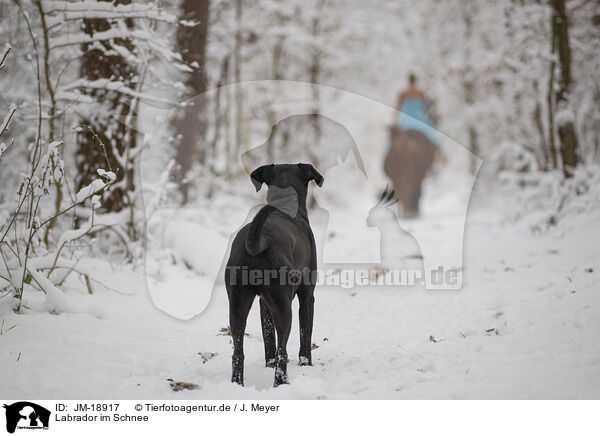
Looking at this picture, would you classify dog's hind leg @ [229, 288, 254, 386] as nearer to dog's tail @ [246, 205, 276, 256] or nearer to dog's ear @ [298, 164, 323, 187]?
dog's tail @ [246, 205, 276, 256]

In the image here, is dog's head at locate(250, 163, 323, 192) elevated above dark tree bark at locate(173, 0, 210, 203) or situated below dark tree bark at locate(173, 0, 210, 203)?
below

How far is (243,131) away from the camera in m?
14.9

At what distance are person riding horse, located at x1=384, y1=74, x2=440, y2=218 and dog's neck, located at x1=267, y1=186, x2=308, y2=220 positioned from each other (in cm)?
983

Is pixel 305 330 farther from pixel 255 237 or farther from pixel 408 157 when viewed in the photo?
pixel 408 157

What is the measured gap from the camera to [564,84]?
7562mm

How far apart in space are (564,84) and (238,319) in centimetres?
702

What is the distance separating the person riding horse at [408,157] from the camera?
13.1m
